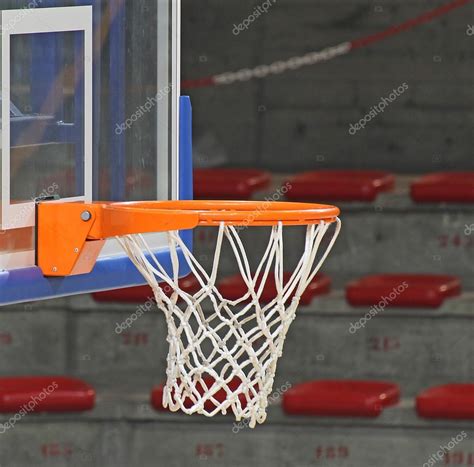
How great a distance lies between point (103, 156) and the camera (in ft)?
6.23

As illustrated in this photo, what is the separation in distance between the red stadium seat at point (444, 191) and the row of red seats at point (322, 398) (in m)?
0.70

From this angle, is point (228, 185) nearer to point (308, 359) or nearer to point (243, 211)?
point (308, 359)

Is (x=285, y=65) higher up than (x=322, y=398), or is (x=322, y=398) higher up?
(x=285, y=65)

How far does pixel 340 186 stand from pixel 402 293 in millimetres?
482

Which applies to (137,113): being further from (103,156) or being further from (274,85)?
(274,85)

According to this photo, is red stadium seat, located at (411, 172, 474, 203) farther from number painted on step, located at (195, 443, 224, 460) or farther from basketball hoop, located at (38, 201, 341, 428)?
basketball hoop, located at (38, 201, 341, 428)

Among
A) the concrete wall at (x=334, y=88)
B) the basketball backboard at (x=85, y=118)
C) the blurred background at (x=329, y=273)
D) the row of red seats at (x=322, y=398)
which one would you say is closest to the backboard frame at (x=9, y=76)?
the basketball backboard at (x=85, y=118)

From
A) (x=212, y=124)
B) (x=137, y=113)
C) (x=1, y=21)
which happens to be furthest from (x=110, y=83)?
(x=212, y=124)

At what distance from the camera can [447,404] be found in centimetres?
349

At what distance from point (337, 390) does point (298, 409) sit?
5.6 inches

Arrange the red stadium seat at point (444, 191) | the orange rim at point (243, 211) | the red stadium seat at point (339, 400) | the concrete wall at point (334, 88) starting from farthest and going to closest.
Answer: the concrete wall at point (334, 88) < the red stadium seat at point (444, 191) < the red stadium seat at point (339, 400) < the orange rim at point (243, 211)

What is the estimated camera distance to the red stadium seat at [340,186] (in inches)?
153

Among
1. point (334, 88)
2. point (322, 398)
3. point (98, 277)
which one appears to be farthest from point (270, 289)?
point (98, 277)

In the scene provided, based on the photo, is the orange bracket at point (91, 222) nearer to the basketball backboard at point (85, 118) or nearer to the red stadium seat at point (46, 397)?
the basketball backboard at point (85, 118)
